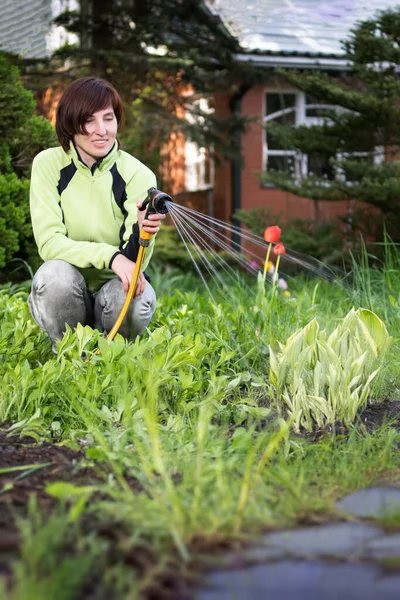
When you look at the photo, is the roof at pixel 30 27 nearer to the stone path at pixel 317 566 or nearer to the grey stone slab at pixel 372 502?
the grey stone slab at pixel 372 502

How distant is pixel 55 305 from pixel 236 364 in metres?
0.84

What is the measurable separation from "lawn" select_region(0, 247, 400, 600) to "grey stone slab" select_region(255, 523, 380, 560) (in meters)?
0.06

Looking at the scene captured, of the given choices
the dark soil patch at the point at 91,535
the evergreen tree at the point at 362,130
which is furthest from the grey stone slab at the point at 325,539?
the evergreen tree at the point at 362,130

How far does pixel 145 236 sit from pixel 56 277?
536mm

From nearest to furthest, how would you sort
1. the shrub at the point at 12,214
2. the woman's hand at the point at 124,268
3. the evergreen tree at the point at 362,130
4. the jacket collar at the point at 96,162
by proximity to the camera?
the woman's hand at the point at 124,268, the jacket collar at the point at 96,162, the shrub at the point at 12,214, the evergreen tree at the point at 362,130

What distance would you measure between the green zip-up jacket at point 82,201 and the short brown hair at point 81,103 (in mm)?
141

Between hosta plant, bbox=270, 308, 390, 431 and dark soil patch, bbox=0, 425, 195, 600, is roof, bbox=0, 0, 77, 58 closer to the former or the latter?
hosta plant, bbox=270, 308, 390, 431

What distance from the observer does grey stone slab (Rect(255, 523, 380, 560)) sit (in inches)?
57.7

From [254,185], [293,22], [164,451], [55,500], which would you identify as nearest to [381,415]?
[164,451]

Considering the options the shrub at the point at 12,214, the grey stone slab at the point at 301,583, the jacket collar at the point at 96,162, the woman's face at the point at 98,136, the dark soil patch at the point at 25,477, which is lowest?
the dark soil patch at the point at 25,477

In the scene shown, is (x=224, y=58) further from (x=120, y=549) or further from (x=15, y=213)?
(x=120, y=549)

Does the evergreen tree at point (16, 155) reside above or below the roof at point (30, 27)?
below

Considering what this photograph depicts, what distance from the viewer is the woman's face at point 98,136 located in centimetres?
338

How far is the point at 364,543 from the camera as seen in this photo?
1.51 m
